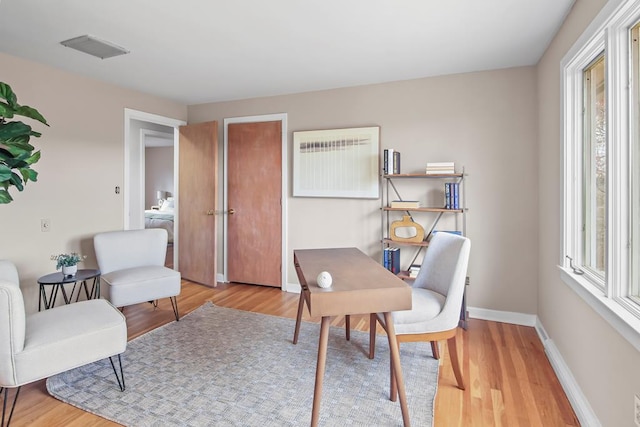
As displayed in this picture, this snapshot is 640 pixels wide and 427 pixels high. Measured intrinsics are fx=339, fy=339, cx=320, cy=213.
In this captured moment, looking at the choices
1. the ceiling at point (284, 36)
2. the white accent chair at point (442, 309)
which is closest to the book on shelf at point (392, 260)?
the white accent chair at point (442, 309)

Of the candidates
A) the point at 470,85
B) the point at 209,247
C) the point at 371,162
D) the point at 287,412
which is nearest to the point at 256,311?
the point at 209,247

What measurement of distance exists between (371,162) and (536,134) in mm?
1543

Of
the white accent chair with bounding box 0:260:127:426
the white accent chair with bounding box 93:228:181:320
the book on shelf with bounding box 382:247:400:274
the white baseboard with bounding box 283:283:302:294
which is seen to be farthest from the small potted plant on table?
the book on shelf with bounding box 382:247:400:274

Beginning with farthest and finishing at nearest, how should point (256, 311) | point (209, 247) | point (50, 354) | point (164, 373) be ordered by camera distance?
point (209, 247) < point (256, 311) < point (164, 373) < point (50, 354)

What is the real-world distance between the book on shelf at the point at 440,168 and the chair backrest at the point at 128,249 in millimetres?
2854

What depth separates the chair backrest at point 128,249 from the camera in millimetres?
3227

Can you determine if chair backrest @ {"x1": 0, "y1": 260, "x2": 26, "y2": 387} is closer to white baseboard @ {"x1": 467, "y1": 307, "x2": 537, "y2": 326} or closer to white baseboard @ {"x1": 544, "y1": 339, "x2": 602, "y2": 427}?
white baseboard @ {"x1": 544, "y1": 339, "x2": 602, "y2": 427}

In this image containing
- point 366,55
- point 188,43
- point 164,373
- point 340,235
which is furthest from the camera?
point 340,235

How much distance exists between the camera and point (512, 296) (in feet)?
10.5

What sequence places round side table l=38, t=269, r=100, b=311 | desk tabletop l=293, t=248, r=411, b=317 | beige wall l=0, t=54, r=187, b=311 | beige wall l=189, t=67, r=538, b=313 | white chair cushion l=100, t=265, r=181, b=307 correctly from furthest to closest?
beige wall l=189, t=67, r=538, b=313
beige wall l=0, t=54, r=187, b=311
white chair cushion l=100, t=265, r=181, b=307
round side table l=38, t=269, r=100, b=311
desk tabletop l=293, t=248, r=411, b=317

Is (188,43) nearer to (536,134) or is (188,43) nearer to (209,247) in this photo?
(209,247)

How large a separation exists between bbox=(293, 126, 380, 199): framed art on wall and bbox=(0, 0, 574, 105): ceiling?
1.97 feet

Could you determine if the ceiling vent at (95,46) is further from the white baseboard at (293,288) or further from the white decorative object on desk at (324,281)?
the white baseboard at (293,288)

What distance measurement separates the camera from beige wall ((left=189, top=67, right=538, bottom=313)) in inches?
123
